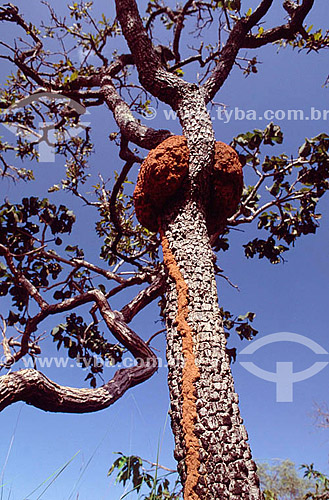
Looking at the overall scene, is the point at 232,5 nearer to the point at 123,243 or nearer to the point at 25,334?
the point at 123,243

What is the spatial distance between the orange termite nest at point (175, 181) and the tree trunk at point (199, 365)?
0.26 ft

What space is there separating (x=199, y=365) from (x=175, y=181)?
126 centimetres

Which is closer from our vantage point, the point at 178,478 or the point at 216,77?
the point at 178,478

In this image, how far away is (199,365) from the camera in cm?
176

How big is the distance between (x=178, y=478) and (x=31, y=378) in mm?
1010

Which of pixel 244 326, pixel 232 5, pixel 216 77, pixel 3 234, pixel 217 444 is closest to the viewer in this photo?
pixel 217 444

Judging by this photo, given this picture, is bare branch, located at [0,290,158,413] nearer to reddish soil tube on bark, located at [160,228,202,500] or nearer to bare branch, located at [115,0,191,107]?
reddish soil tube on bark, located at [160,228,202,500]

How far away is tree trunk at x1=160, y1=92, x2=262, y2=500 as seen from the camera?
1.46 metres

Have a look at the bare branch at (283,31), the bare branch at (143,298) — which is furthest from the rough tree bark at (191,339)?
the bare branch at (143,298)

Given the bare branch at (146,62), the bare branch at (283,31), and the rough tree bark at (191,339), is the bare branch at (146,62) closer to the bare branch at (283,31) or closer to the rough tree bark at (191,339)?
the rough tree bark at (191,339)

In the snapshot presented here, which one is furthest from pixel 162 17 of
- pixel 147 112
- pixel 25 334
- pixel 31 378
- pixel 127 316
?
pixel 31 378

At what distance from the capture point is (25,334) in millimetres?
4180

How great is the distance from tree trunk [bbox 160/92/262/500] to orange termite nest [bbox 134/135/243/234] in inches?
3.1

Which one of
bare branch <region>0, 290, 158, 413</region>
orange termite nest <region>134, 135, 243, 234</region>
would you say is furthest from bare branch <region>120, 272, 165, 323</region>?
orange termite nest <region>134, 135, 243, 234</region>
